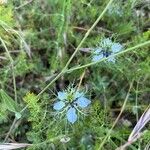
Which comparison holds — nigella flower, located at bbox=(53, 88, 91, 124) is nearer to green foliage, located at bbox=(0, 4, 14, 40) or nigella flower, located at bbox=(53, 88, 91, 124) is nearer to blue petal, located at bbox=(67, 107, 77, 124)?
blue petal, located at bbox=(67, 107, 77, 124)

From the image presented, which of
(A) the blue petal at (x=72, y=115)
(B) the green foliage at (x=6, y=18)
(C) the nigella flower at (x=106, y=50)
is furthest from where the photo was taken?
(B) the green foliage at (x=6, y=18)

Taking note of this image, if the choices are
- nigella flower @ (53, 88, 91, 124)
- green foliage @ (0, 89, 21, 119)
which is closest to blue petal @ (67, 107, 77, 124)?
nigella flower @ (53, 88, 91, 124)

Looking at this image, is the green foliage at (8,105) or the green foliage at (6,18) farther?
the green foliage at (6,18)

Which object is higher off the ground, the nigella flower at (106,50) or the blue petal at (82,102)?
the nigella flower at (106,50)

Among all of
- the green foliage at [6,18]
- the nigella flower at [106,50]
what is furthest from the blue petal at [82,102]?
the green foliage at [6,18]

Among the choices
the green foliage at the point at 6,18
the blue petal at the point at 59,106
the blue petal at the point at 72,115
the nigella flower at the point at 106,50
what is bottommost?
the blue petal at the point at 72,115

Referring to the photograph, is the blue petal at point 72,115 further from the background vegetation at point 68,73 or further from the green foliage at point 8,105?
the green foliage at point 8,105

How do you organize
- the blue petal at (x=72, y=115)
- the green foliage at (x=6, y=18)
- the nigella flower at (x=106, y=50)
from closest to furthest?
the blue petal at (x=72, y=115) < the nigella flower at (x=106, y=50) < the green foliage at (x=6, y=18)
